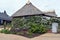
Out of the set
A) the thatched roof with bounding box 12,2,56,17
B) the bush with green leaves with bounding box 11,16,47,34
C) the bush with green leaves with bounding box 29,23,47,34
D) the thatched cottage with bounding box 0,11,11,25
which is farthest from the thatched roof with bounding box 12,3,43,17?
the thatched cottage with bounding box 0,11,11,25

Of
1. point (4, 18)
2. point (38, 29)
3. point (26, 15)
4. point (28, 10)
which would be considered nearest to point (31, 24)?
point (38, 29)

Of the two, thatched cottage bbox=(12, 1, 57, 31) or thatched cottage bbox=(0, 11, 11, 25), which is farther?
thatched cottage bbox=(0, 11, 11, 25)

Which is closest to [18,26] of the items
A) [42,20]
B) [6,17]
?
[42,20]

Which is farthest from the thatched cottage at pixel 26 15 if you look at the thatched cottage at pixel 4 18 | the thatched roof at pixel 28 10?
the thatched cottage at pixel 4 18

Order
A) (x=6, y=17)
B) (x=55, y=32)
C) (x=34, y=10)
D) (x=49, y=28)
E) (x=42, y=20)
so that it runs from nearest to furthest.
A: (x=55, y=32)
(x=49, y=28)
(x=42, y=20)
(x=34, y=10)
(x=6, y=17)

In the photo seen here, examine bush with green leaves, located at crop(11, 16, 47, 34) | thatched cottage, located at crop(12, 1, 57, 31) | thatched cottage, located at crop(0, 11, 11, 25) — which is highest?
thatched cottage, located at crop(12, 1, 57, 31)

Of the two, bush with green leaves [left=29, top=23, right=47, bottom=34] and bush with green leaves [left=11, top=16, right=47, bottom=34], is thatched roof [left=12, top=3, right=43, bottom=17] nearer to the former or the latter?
bush with green leaves [left=11, top=16, right=47, bottom=34]

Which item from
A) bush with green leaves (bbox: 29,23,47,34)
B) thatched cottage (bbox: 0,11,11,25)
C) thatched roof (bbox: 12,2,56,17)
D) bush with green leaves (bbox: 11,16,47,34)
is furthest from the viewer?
thatched cottage (bbox: 0,11,11,25)

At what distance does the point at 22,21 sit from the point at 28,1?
5.14 metres

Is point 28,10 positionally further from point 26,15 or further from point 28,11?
point 26,15

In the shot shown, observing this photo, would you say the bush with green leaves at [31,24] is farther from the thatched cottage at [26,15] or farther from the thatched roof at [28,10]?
the thatched roof at [28,10]

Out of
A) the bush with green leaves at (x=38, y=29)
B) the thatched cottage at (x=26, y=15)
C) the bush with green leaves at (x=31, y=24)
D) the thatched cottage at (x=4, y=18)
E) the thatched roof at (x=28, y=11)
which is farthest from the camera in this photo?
the thatched cottage at (x=4, y=18)

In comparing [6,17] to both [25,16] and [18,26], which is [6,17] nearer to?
[25,16]

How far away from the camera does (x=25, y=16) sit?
31.1 m
